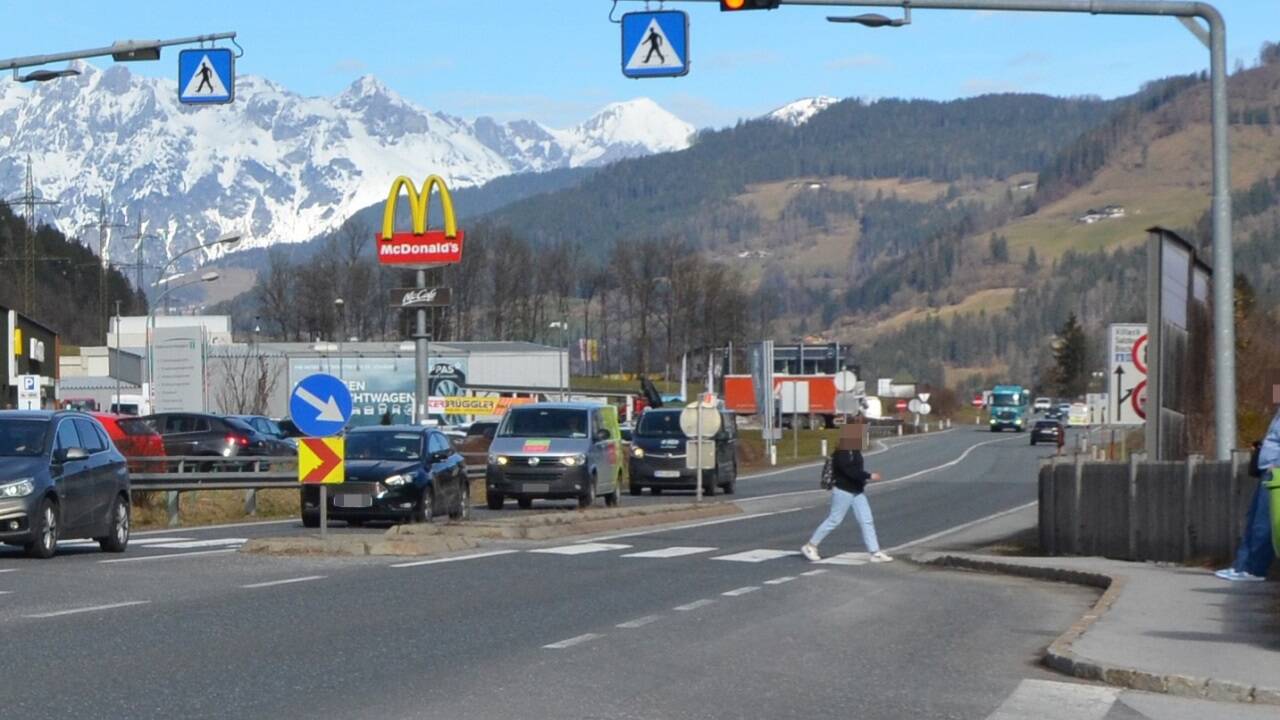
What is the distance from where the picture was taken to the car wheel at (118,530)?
22609 mm

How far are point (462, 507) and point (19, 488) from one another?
1151 cm

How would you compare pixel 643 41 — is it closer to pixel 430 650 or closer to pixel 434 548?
pixel 434 548

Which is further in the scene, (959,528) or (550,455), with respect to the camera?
(550,455)

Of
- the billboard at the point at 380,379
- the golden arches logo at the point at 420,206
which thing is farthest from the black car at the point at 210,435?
the billboard at the point at 380,379

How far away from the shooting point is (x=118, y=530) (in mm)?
22750

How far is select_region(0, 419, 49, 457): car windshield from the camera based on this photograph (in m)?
21.1

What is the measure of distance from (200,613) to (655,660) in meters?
4.24

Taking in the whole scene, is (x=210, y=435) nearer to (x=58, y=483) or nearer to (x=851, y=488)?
(x=58, y=483)

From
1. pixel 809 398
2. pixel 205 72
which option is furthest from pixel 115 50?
pixel 809 398

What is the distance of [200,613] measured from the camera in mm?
14773

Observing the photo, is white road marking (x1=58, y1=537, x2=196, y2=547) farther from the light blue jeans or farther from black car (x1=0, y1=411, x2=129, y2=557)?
the light blue jeans

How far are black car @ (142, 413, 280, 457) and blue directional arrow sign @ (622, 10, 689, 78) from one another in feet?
90.7

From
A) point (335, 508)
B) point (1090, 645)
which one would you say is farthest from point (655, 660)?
point (335, 508)

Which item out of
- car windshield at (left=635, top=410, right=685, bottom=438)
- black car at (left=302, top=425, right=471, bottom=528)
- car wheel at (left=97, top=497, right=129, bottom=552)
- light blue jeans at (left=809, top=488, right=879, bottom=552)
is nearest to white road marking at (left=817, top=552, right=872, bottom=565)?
light blue jeans at (left=809, top=488, right=879, bottom=552)
